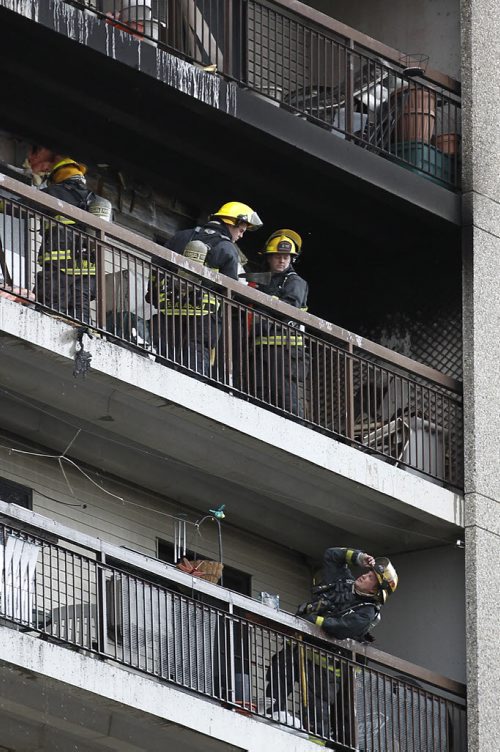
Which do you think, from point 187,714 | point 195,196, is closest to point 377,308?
point 195,196

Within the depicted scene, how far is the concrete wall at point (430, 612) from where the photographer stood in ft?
82.6

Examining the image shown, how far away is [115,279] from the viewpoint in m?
23.2

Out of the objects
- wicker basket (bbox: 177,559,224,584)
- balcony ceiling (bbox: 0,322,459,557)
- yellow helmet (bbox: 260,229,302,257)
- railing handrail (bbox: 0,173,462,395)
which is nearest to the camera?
railing handrail (bbox: 0,173,462,395)

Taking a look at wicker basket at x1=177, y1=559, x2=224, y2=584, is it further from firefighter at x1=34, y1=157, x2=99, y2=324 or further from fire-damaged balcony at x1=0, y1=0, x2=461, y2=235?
fire-damaged balcony at x1=0, y1=0, x2=461, y2=235

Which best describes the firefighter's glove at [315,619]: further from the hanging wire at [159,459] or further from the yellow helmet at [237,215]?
the yellow helmet at [237,215]

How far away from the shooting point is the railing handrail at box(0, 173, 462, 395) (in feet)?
73.1

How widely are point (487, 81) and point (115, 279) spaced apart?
206 inches

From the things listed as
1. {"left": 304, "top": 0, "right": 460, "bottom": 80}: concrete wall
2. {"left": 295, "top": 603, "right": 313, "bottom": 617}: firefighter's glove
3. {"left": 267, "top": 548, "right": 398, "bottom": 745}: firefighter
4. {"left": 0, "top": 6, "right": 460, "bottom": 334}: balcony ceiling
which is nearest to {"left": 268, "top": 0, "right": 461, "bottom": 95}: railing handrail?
{"left": 304, "top": 0, "right": 460, "bottom": 80}: concrete wall

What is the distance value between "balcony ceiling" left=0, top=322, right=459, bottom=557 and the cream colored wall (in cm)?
12

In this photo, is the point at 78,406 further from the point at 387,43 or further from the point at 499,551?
the point at 387,43

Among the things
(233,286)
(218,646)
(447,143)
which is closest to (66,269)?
(233,286)

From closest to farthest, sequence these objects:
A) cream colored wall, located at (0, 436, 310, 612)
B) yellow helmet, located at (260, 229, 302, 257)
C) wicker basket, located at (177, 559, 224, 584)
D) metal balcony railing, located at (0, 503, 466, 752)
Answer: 1. metal balcony railing, located at (0, 503, 466, 752)
2. wicker basket, located at (177, 559, 224, 584)
3. cream colored wall, located at (0, 436, 310, 612)
4. yellow helmet, located at (260, 229, 302, 257)

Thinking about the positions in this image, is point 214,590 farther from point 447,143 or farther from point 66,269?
point 447,143

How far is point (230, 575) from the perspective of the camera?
2539 centimetres
